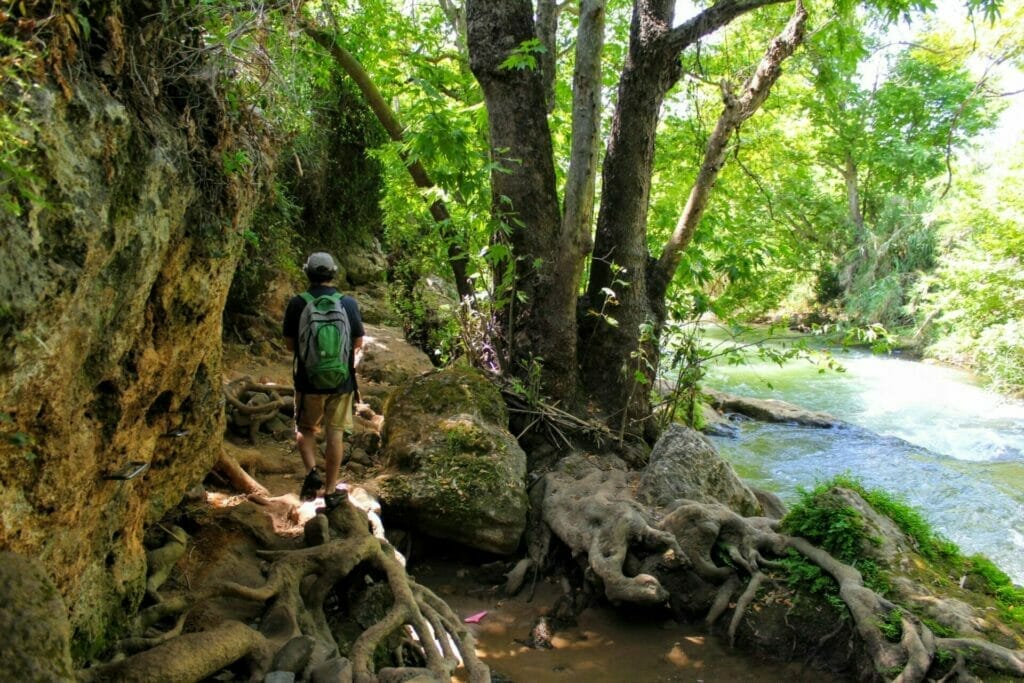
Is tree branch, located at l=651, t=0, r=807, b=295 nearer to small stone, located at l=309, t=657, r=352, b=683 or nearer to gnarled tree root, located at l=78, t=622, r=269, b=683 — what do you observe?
small stone, located at l=309, t=657, r=352, b=683

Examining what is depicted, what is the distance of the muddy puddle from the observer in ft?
15.0

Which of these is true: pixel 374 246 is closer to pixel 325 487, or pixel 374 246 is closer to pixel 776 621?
pixel 325 487

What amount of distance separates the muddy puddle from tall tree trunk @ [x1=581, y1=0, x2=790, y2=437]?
A: 2.42 meters

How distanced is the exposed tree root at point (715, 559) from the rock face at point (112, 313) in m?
3.04

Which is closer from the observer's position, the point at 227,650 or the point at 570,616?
the point at 227,650

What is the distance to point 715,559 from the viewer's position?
5422 mm

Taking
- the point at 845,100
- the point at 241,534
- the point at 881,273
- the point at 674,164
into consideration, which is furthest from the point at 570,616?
the point at 845,100

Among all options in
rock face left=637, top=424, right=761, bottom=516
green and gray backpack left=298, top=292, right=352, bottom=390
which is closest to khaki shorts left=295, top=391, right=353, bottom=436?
green and gray backpack left=298, top=292, right=352, bottom=390

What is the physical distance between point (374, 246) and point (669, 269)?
6897 millimetres

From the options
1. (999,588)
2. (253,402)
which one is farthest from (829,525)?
(253,402)

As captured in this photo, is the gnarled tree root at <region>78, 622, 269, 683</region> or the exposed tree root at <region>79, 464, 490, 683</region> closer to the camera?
the gnarled tree root at <region>78, 622, 269, 683</region>

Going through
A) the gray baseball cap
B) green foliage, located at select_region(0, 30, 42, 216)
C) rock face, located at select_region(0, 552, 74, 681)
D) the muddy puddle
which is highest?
green foliage, located at select_region(0, 30, 42, 216)

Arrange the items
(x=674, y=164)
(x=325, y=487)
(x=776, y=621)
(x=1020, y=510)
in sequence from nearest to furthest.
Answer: (x=776, y=621) → (x=325, y=487) → (x=1020, y=510) → (x=674, y=164)

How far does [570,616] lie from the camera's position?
535 cm
